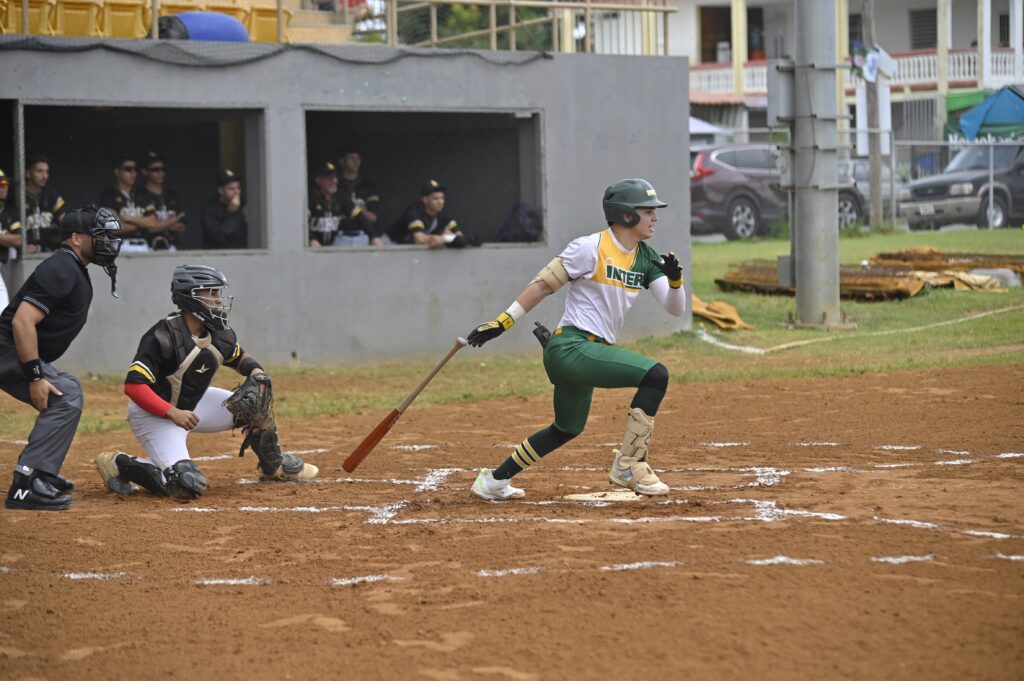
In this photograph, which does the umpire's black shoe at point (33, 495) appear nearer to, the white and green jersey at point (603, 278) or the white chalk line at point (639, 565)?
the white and green jersey at point (603, 278)

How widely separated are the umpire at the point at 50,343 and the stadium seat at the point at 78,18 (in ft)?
26.9

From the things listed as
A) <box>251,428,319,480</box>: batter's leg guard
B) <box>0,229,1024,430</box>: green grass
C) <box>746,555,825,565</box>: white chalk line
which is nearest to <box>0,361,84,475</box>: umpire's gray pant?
<box>251,428,319,480</box>: batter's leg guard

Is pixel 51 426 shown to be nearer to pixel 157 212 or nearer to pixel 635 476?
pixel 635 476

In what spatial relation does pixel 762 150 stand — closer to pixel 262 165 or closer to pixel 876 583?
pixel 262 165

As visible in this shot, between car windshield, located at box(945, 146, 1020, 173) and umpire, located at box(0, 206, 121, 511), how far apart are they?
2493cm

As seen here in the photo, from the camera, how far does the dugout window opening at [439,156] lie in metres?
18.3

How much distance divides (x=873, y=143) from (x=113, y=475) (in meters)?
24.0

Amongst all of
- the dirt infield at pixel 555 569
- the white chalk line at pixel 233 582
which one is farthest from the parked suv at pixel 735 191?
the white chalk line at pixel 233 582

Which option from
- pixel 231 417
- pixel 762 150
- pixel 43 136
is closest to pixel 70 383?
pixel 231 417

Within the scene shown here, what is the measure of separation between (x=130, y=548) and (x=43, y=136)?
39.5ft

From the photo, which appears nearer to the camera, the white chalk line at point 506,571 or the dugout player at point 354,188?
the white chalk line at point 506,571

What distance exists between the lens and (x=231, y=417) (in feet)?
28.9

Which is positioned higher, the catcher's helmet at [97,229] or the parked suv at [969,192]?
the parked suv at [969,192]

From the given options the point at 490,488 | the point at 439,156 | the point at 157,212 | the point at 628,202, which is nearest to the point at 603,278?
the point at 628,202
